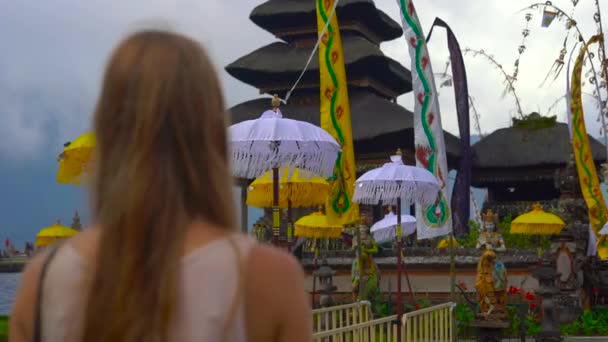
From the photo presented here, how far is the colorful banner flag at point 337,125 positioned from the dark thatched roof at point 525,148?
17.2 m

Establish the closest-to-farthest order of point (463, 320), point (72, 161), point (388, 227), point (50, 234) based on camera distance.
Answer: point (72, 161), point (463, 320), point (388, 227), point (50, 234)

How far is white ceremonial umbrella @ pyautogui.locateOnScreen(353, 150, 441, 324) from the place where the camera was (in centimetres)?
1041

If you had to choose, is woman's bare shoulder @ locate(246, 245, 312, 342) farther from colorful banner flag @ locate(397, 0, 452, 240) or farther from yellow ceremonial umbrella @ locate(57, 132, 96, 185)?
colorful banner flag @ locate(397, 0, 452, 240)

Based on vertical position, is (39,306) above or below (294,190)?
below

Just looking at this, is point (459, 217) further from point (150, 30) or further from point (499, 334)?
point (150, 30)

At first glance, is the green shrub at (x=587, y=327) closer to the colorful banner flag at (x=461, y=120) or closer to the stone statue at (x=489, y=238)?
the colorful banner flag at (x=461, y=120)

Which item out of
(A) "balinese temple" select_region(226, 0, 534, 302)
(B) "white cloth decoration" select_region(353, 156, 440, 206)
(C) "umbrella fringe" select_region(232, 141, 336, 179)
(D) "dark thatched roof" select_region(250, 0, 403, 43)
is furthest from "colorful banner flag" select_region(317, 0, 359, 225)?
(D) "dark thatched roof" select_region(250, 0, 403, 43)

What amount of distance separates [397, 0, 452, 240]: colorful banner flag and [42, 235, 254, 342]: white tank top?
986cm

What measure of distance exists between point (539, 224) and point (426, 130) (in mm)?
5495

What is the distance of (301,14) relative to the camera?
2803 cm

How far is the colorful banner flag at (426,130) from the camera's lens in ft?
37.5

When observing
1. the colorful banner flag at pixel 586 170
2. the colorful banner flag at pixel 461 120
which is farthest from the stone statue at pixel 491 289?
the colorful banner flag at pixel 586 170

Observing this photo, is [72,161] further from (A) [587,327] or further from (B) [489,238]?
(A) [587,327]

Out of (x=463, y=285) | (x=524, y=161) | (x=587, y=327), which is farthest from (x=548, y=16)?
(x=524, y=161)
